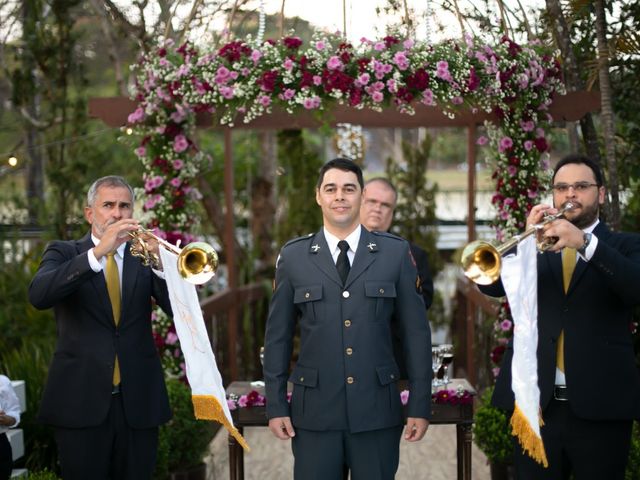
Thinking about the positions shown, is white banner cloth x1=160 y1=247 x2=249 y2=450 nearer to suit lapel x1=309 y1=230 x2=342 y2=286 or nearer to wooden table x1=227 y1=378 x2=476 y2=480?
suit lapel x1=309 y1=230 x2=342 y2=286

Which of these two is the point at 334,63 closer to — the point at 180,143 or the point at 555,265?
the point at 180,143

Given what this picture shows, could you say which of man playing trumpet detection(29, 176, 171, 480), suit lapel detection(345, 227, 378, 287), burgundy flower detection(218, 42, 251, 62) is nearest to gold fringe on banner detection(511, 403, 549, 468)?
suit lapel detection(345, 227, 378, 287)

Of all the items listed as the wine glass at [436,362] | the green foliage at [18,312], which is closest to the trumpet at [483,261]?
the wine glass at [436,362]

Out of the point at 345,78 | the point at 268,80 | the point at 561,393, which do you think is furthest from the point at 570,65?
the point at 561,393

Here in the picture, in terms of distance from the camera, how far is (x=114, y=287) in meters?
4.44

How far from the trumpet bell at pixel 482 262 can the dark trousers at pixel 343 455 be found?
2.42 feet

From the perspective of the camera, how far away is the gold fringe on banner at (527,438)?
3773 mm

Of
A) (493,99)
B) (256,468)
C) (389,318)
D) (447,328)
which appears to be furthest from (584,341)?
(447,328)

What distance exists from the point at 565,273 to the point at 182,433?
3.18 metres

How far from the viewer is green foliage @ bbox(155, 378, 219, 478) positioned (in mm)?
6379

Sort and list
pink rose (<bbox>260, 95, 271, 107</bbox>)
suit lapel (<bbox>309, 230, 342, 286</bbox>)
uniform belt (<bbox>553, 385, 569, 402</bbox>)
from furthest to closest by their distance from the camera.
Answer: pink rose (<bbox>260, 95, 271, 107</bbox>), uniform belt (<bbox>553, 385, 569, 402</bbox>), suit lapel (<bbox>309, 230, 342, 286</bbox>)

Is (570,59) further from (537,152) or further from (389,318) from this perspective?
(389,318)

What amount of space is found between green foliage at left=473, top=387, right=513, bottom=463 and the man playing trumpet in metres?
2.45

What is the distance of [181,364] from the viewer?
6891mm
